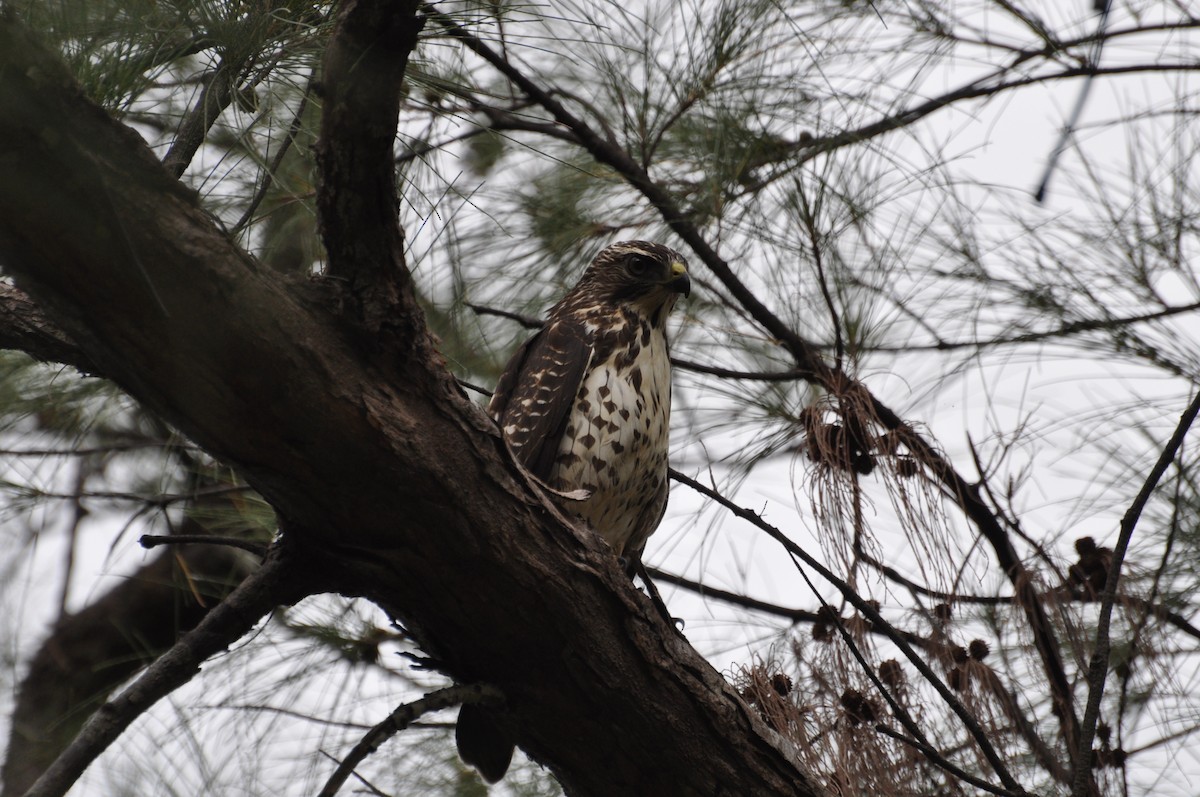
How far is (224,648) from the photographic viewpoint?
7.92 ft

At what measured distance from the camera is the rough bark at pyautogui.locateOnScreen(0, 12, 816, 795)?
1869mm

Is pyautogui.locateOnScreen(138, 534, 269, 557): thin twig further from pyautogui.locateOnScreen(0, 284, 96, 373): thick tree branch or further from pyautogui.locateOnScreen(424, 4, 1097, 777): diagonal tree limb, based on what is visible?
pyautogui.locateOnScreen(424, 4, 1097, 777): diagonal tree limb

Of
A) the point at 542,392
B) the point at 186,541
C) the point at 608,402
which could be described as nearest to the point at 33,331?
the point at 186,541

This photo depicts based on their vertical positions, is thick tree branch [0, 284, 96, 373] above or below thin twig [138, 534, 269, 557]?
above

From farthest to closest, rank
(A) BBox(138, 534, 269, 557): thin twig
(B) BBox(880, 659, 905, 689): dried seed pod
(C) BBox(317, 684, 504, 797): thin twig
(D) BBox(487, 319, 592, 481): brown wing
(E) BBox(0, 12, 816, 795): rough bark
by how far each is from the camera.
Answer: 1. (D) BBox(487, 319, 592, 481): brown wing
2. (B) BBox(880, 659, 905, 689): dried seed pod
3. (A) BBox(138, 534, 269, 557): thin twig
4. (C) BBox(317, 684, 504, 797): thin twig
5. (E) BBox(0, 12, 816, 795): rough bark

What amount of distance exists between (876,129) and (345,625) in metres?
2.76

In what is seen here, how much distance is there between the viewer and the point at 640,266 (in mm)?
4172

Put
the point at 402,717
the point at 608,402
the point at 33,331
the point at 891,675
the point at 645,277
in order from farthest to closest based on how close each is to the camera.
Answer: the point at 645,277 < the point at 608,402 < the point at 891,675 < the point at 33,331 < the point at 402,717

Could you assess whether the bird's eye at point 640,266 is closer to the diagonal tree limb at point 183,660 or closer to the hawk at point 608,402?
the hawk at point 608,402

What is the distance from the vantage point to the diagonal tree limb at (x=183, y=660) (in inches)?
85.3

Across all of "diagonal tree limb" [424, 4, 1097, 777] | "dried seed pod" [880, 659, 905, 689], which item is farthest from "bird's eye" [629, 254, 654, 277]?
"dried seed pod" [880, 659, 905, 689]

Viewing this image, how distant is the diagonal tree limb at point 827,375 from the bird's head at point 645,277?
0.38ft

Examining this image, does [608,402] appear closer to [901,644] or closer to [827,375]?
[827,375]

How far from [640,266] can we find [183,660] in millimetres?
2338
